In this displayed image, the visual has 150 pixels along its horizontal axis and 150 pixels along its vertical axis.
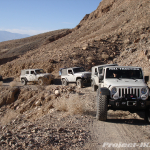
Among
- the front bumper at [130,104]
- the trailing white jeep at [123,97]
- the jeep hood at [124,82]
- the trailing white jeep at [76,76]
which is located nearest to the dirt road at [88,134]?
the trailing white jeep at [123,97]

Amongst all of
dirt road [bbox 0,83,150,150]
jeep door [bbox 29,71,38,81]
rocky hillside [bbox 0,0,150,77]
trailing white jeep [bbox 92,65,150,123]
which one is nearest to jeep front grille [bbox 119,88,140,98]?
trailing white jeep [bbox 92,65,150,123]

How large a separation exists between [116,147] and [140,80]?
3242mm

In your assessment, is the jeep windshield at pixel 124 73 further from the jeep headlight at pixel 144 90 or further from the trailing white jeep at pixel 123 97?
the jeep headlight at pixel 144 90

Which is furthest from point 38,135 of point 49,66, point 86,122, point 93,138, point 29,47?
point 29,47

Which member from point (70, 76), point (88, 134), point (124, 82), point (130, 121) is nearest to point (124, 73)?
point (124, 82)

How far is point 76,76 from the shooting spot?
605 inches

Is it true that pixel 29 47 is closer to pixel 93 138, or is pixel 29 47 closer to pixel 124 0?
pixel 124 0

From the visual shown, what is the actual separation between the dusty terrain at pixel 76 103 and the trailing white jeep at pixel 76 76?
2.91ft

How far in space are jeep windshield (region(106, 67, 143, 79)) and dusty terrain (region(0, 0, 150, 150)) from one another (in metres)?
1.67

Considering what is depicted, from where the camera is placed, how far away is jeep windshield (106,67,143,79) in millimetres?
7125

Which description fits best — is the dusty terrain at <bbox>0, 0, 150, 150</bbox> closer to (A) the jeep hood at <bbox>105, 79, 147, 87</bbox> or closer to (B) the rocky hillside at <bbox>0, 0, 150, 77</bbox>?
(B) the rocky hillside at <bbox>0, 0, 150, 77</bbox>

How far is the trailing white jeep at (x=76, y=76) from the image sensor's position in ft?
49.1

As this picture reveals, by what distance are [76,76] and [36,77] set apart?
485cm

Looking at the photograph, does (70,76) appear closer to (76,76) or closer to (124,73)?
(76,76)
